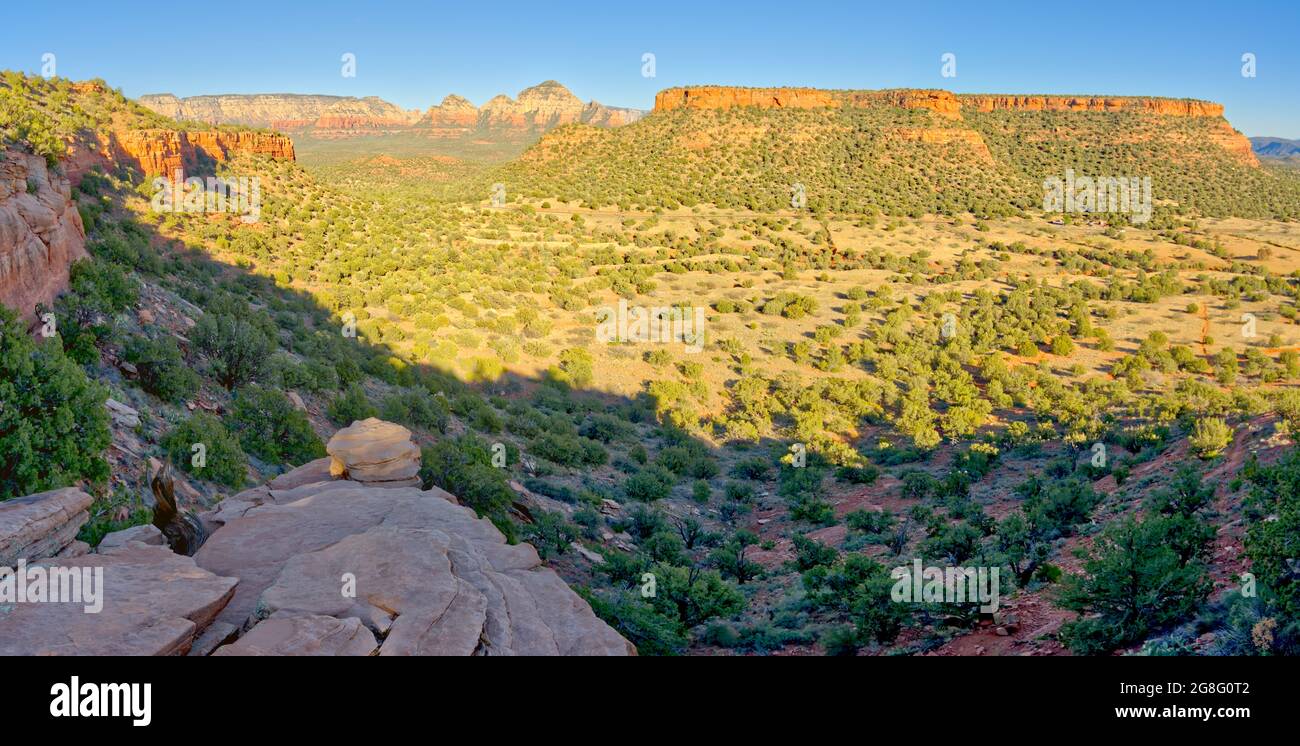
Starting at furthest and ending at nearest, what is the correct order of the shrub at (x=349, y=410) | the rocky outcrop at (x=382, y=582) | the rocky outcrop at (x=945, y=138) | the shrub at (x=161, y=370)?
the rocky outcrop at (x=945, y=138) < the shrub at (x=349, y=410) < the shrub at (x=161, y=370) < the rocky outcrop at (x=382, y=582)

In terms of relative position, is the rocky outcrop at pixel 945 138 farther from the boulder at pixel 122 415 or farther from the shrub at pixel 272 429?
the boulder at pixel 122 415

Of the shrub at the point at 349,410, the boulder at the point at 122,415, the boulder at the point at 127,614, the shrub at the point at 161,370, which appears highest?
the shrub at the point at 161,370

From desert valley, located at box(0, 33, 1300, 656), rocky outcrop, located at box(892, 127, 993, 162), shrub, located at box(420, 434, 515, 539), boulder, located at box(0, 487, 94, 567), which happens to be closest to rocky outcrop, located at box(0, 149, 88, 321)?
desert valley, located at box(0, 33, 1300, 656)

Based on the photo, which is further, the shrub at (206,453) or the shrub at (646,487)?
the shrub at (646,487)

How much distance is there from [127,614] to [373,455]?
571 centimetres

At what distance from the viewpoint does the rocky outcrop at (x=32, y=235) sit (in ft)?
38.9

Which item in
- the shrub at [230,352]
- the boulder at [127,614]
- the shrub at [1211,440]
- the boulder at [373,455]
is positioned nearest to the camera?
the boulder at [127,614]

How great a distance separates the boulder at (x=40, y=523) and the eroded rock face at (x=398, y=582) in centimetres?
130

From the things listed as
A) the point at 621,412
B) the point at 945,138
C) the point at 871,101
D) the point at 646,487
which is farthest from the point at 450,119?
the point at 646,487

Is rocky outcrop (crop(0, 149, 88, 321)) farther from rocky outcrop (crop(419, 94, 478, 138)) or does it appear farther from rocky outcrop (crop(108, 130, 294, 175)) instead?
rocky outcrop (crop(419, 94, 478, 138))

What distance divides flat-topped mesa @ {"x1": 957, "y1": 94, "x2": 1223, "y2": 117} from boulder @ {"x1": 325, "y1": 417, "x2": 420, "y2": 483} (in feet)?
300

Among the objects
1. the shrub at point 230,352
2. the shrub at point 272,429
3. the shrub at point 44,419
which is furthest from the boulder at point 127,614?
the shrub at point 230,352

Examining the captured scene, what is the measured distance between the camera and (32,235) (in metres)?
13.0
